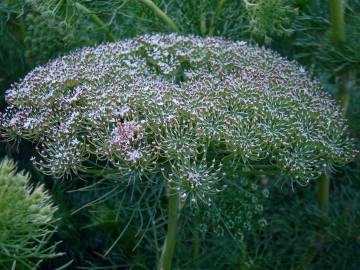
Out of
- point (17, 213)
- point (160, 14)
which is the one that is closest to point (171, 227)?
point (17, 213)

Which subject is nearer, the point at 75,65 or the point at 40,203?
the point at 40,203

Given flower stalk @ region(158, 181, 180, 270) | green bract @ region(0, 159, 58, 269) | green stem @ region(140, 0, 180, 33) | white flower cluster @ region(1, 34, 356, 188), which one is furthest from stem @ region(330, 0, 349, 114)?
green bract @ region(0, 159, 58, 269)

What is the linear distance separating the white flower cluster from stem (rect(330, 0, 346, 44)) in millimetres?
279

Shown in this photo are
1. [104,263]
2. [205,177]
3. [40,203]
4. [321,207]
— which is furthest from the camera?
[104,263]

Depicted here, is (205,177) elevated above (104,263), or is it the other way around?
(205,177)

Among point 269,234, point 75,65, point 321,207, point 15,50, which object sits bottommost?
point 269,234

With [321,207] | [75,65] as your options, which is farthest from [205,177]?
[321,207]

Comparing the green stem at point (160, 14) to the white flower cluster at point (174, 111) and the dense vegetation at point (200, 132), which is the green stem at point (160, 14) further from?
the white flower cluster at point (174, 111)

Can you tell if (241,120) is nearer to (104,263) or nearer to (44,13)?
(44,13)

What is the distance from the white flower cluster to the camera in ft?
5.87

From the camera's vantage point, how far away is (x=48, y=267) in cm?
282

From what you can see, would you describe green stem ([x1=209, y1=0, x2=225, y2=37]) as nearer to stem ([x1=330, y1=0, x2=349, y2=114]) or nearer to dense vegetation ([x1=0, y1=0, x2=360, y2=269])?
dense vegetation ([x1=0, y1=0, x2=360, y2=269])

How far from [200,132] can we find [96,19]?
86 centimetres

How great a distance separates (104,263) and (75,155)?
1.00 m
